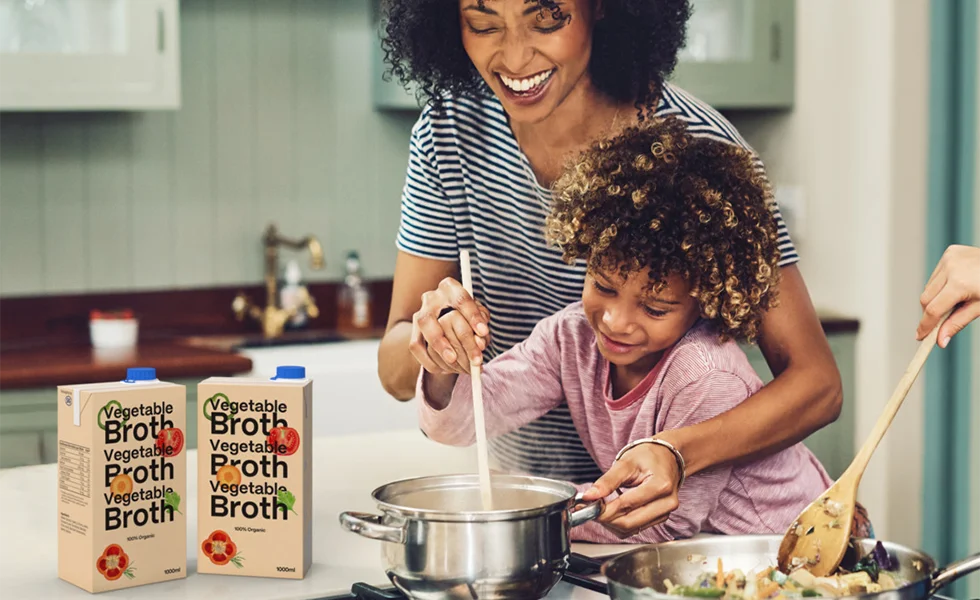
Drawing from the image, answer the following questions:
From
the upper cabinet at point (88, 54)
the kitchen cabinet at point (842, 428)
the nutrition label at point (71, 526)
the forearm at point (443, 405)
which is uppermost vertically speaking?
the upper cabinet at point (88, 54)

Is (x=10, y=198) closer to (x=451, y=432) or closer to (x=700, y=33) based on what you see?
(x=700, y=33)

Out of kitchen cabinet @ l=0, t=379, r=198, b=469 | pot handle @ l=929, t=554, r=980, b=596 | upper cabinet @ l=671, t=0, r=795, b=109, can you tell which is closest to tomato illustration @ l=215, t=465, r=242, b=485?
pot handle @ l=929, t=554, r=980, b=596

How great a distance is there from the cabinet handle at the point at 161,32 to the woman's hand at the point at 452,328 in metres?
1.85

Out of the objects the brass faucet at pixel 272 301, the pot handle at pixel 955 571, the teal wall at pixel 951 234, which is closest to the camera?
the pot handle at pixel 955 571

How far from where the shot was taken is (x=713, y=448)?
51.8 inches

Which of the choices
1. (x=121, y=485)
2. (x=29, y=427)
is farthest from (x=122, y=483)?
(x=29, y=427)

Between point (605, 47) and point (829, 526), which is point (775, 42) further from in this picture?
point (829, 526)

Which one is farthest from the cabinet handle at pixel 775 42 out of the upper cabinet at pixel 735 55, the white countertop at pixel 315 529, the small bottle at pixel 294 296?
the white countertop at pixel 315 529

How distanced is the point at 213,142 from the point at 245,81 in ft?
0.63

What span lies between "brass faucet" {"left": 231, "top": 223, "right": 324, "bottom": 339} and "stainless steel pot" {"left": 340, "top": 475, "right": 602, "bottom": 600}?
2.30m

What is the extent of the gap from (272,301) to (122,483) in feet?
7.38

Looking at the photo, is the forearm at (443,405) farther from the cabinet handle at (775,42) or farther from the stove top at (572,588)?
the cabinet handle at (775,42)

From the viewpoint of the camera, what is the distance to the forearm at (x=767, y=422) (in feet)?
4.28

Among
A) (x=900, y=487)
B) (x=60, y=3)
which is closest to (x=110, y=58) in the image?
(x=60, y=3)
